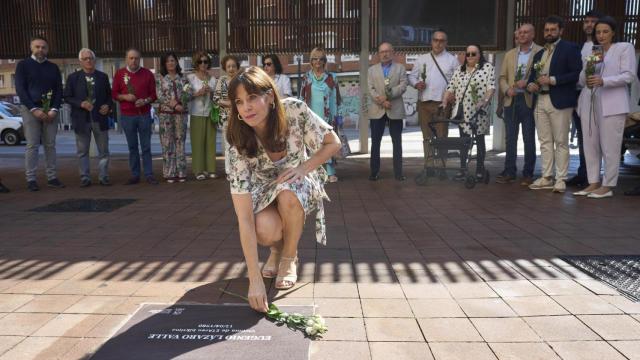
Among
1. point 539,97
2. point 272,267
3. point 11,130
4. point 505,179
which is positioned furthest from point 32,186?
point 11,130

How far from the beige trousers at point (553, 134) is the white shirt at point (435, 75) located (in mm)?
1677

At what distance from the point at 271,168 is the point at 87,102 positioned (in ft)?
19.4

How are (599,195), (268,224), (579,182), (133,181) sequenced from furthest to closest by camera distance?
(133,181) < (579,182) < (599,195) < (268,224)

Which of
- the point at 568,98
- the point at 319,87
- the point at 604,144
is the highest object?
the point at 319,87

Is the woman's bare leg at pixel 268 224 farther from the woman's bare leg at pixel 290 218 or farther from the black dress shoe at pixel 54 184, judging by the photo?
the black dress shoe at pixel 54 184

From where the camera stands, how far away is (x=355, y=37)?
1255 centimetres

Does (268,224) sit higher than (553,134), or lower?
lower

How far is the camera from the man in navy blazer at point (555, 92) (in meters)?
7.38

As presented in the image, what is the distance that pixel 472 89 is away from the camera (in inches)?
328

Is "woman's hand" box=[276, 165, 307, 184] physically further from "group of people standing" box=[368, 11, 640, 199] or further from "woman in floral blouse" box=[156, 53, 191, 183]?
"woman in floral blouse" box=[156, 53, 191, 183]

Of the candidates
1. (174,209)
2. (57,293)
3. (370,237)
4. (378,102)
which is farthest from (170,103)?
(57,293)

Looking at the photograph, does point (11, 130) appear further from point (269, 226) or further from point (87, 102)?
point (269, 226)

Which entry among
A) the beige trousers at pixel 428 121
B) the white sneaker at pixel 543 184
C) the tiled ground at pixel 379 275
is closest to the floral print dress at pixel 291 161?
the tiled ground at pixel 379 275

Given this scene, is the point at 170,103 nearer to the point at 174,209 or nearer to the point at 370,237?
the point at 174,209
